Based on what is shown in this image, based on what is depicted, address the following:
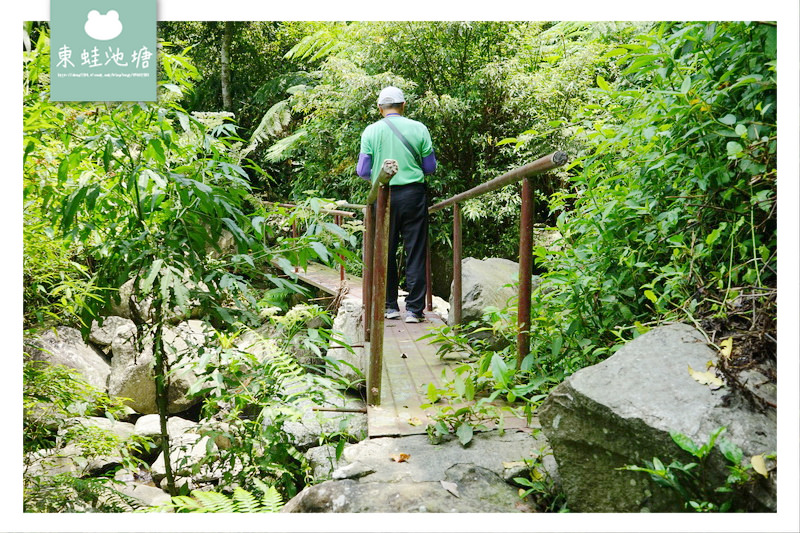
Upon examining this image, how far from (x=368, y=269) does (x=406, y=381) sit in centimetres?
109

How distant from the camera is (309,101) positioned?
7.49m

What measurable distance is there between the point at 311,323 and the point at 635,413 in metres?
5.52

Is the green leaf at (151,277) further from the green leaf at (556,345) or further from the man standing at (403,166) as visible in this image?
the man standing at (403,166)

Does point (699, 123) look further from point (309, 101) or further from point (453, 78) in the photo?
point (309, 101)

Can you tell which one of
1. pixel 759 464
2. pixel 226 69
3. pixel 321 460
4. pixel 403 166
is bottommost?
pixel 321 460

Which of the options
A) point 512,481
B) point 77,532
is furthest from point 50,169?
point 512,481

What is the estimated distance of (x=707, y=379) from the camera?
126 centimetres

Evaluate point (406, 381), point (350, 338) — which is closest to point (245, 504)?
point (406, 381)

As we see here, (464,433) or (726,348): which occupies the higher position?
(726,348)

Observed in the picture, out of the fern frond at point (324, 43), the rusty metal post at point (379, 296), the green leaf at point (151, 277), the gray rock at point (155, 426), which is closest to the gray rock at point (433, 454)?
the rusty metal post at point (379, 296)

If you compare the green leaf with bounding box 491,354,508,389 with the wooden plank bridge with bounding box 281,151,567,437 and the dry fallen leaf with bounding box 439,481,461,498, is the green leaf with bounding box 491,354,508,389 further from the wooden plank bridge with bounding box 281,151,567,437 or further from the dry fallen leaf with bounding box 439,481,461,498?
the dry fallen leaf with bounding box 439,481,461,498

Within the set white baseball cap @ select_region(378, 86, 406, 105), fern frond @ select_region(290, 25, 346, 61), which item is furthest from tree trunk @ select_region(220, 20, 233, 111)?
white baseball cap @ select_region(378, 86, 406, 105)

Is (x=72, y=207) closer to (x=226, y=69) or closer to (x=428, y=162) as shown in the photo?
(x=428, y=162)

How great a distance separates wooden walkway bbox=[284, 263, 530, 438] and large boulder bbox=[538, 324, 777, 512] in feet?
1.77
